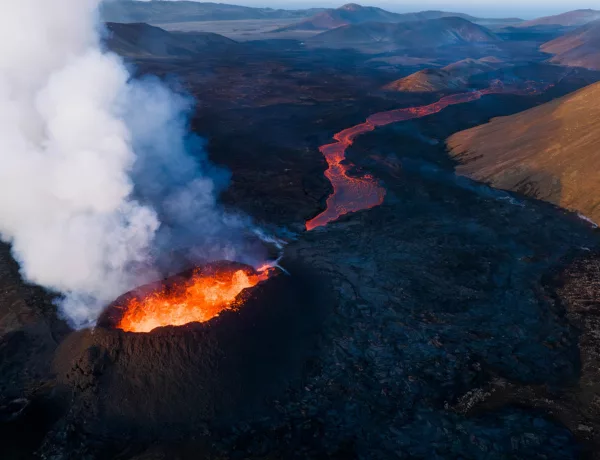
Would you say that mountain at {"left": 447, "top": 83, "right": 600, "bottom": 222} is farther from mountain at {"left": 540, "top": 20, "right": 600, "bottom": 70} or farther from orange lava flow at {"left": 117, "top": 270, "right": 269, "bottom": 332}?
mountain at {"left": 540, "top": 20, "right": 600, "bottom": 70}

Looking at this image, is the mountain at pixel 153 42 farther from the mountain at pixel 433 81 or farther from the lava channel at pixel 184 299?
the lava channel at pixel 184 299

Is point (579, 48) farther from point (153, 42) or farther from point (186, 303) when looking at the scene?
point (186, 303)

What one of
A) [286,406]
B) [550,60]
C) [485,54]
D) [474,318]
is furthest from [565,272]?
[485,54]

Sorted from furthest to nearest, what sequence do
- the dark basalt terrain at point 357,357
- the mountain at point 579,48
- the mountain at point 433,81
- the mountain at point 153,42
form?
the mountain at point 153,42 < the mountain at point 579,48 < the mountain at point 433,81 < the dark basalt terrain at point 357,357

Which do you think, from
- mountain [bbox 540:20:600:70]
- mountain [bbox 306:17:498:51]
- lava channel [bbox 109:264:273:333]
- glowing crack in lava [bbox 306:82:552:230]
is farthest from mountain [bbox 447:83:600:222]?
mountain [bbox 306:17:498:51]

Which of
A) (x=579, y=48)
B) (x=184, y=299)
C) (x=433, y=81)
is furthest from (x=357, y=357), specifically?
(x=579, y=48)

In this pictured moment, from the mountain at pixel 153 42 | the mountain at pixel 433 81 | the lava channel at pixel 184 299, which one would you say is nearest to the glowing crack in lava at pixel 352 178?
the mountain at pixel 433 81

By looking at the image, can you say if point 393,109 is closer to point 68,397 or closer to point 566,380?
point 566,380
